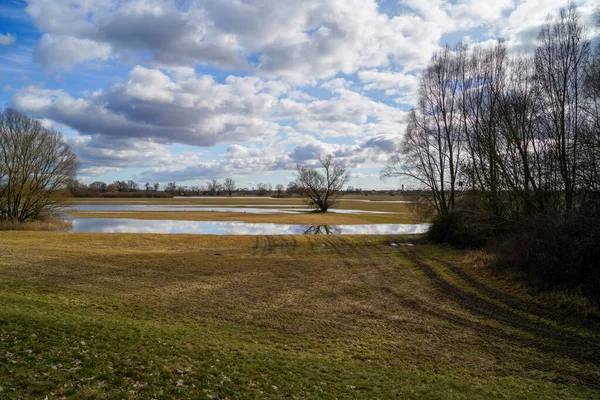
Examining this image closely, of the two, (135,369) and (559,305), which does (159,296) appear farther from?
(559,305)

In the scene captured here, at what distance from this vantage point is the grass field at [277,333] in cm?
668

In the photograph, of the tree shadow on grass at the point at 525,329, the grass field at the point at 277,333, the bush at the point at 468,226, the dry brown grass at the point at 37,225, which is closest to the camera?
the grass field at the point at 277,333

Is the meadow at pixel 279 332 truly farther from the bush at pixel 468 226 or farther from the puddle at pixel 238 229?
the puddle at pixel 238 229

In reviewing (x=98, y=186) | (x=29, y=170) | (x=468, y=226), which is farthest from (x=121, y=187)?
(x=468, y=226)

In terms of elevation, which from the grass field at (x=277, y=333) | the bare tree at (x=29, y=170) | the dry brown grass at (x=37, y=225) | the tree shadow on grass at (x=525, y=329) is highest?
the bare tree at (x=29, y=170)

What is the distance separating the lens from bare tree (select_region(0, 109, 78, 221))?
125 feet

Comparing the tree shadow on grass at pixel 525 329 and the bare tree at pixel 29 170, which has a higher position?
the bare tree at pixel 29 170

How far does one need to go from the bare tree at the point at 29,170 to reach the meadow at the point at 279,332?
76.6 feet

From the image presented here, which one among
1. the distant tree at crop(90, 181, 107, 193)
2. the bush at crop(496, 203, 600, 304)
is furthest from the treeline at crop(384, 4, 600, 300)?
the distant tree at crop(90, 181, 107, 193)

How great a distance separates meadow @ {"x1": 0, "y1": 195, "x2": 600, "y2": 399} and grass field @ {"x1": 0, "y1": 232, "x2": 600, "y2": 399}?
0.04 meters

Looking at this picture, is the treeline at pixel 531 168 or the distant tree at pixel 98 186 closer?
the treeline at pixel 531 168

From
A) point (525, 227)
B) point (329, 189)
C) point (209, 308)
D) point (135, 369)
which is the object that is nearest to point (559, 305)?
point (525, 227)

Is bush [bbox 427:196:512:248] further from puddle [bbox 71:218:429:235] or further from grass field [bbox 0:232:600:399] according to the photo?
puddle [bbox 71:218:429:235]

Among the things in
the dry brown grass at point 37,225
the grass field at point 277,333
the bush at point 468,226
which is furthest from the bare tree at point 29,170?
the bush at point 468,226
